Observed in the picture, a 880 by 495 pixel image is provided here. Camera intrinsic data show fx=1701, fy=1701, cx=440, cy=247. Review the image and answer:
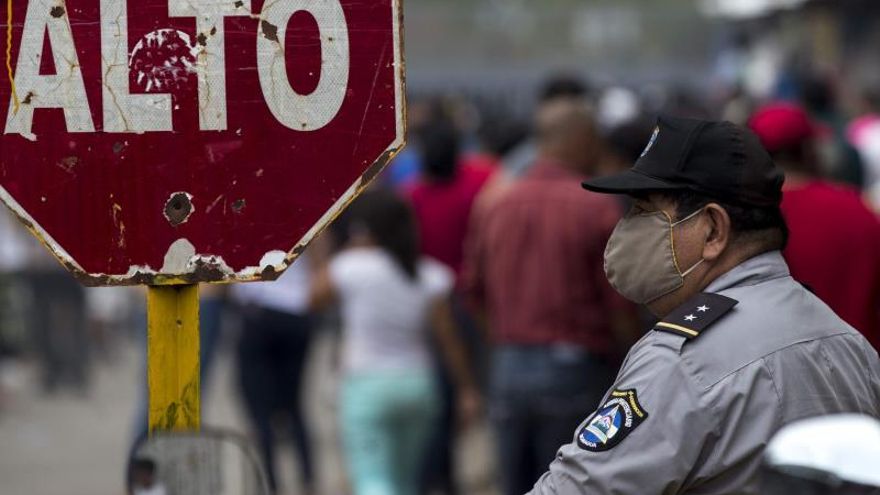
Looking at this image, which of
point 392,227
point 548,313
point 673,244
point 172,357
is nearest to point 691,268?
point 673,244

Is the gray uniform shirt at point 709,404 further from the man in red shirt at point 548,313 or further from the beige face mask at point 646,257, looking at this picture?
the man in red shirt at point 548,313

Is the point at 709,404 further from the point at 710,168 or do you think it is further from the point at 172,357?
the point at 172,357

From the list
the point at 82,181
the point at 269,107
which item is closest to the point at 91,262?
the point at 82,181

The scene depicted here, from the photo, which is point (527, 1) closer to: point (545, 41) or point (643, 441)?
point (545, 41)

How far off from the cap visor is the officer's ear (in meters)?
0.08

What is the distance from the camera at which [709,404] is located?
2.99 metres

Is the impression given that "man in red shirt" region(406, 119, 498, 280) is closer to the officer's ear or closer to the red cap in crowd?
the red cap in crowd

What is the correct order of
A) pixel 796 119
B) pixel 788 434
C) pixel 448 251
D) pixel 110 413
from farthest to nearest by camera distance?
pixel 110 413, pixel 448 251, pixel 796 119, pixel 788 434

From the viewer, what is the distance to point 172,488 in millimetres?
2867

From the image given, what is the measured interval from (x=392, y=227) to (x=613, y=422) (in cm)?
449

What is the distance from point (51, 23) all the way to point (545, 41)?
1078 inches

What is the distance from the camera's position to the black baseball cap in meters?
3.28

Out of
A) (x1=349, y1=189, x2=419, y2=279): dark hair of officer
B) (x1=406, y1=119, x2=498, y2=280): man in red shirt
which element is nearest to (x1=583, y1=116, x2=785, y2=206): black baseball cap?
(x1=349, y1=189, x2=419, y2=279): dark hair of officer

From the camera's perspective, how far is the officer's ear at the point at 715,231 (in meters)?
3.30
